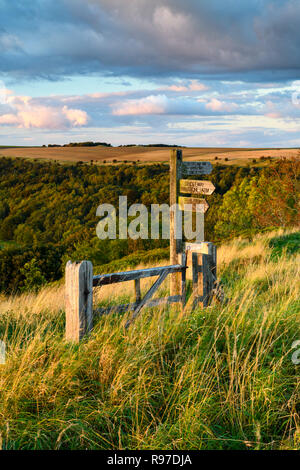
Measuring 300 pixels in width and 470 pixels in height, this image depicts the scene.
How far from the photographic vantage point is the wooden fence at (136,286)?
5.16 meters

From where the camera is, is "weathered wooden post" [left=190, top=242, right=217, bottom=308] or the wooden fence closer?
the wooden fence

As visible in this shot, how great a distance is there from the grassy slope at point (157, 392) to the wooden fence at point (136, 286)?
1.60 feet

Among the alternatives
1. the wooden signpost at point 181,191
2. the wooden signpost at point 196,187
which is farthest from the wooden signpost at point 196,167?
the wooden signpost at point 196,187

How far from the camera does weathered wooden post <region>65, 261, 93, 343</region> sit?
16.9 feet

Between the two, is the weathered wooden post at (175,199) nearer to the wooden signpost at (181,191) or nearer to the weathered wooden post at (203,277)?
the wooden signpost at (181,191)

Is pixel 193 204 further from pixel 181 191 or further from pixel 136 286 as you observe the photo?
pixel 136 286

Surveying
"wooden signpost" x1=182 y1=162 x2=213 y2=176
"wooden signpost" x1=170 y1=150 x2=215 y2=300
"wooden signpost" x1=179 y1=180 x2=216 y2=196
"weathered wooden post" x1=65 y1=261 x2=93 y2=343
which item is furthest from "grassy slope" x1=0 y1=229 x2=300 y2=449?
"wooden signpost" x1=182 y1=162 x2=213 y2=176

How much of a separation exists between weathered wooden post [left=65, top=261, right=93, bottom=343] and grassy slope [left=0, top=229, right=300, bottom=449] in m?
0.42

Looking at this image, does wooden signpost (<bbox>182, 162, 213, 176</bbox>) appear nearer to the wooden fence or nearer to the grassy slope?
the wooden fence

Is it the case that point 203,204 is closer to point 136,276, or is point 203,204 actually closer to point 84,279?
point 136,276

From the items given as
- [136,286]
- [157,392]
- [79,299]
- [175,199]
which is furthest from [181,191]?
[157,392]

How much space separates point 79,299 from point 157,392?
1.77 meters

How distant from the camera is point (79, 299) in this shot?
5148 millimetres
